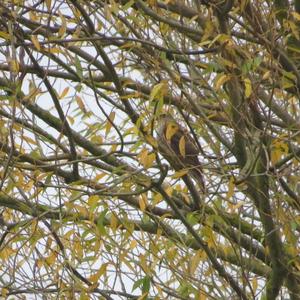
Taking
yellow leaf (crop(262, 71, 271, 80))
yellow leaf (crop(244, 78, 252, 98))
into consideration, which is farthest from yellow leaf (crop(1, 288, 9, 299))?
yellow leaf (crop(262, 71, 271, 80))

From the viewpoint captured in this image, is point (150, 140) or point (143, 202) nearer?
point (150, 140)

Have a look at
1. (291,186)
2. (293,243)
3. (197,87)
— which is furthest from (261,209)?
(197,87)

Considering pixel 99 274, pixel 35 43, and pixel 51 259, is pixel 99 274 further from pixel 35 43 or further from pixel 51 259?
pixel 35 43

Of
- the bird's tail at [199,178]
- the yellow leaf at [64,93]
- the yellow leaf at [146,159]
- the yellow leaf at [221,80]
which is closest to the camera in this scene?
the yellow leaf at [146,159]

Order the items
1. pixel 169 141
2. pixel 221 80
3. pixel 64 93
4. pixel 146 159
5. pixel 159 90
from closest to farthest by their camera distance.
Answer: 1. pixel 159 90
2. pixel 146 159
3. pixel 221 80
4. pixel 64 93
5. pixel 169 141

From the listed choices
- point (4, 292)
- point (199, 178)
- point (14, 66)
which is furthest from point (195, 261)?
point (14, 66)

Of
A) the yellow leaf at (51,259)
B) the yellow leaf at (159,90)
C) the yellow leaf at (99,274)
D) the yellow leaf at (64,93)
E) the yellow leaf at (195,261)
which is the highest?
the yellow leaf at (64,93)

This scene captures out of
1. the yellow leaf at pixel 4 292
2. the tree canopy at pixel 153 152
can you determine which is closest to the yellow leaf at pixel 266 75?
the tree canopy at pixel 153 152

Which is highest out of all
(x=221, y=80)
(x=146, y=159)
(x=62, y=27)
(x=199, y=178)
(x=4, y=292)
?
(x=62, y=27)

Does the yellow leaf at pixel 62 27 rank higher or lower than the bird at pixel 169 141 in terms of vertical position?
higher

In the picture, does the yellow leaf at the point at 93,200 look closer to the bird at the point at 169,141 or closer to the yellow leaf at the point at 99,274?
the yellow leaf at the point at 99,274

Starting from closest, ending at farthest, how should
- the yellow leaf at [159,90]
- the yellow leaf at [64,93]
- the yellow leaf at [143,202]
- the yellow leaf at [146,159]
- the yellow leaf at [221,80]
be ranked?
1. the yellow leaf at [159,90]
2. the yellow leaf at [146,159]
3. the yellow leaf at [221,80]
4. the yellow leaf at [143,202]
5. the yellow leaf at [64,93]

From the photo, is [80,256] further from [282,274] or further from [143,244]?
[282,274]

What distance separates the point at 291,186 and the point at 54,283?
180cm
